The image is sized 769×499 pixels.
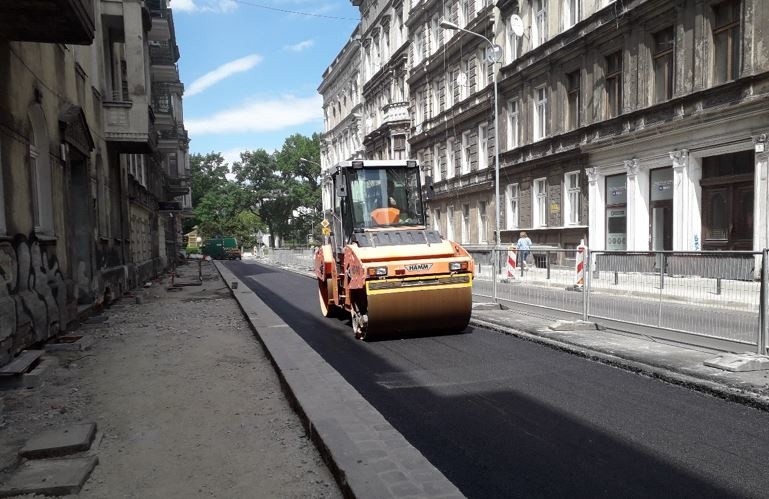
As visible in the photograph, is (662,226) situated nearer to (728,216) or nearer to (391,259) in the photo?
(728,216)

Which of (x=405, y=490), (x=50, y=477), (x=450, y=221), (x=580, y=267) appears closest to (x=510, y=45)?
(x=450, y=221)

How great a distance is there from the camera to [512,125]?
26609 millimetres

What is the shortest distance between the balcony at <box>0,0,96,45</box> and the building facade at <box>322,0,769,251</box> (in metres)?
5.75

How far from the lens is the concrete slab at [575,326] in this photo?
8.98 m

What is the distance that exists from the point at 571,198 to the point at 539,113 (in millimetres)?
4459

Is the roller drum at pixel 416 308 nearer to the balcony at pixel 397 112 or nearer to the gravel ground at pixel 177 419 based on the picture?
the gravel ground at pixel 177 419

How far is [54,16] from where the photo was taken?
22.4 feet

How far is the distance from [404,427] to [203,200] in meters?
85.1

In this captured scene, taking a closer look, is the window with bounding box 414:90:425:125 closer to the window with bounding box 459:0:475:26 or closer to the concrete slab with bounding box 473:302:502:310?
the window with bounding box 459:0:475:26

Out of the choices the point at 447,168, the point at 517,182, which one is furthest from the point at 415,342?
the point at 447,168

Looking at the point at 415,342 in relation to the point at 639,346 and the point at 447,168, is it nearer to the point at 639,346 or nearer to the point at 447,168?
the point at 639,346

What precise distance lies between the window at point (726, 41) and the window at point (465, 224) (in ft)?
53.7

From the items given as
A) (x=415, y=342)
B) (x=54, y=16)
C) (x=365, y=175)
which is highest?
(x=54, y=16)

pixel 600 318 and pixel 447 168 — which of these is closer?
pixel 600 318
